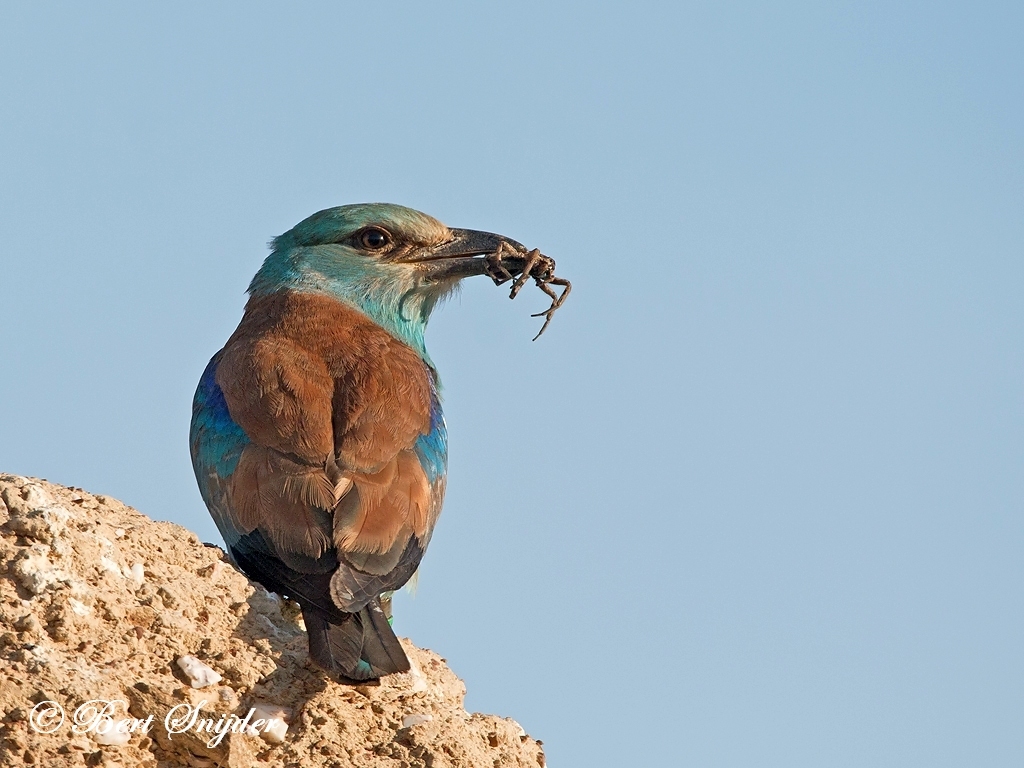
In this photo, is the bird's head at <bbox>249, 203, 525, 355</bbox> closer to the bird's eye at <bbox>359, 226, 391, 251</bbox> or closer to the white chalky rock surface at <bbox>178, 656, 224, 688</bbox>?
the bird's eye at <bbox>359, 226, 391, 251</bbox>

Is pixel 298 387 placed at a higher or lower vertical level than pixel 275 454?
higher

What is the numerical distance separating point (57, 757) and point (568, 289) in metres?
3.73

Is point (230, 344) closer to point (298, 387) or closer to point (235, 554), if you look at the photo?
point (298, 387)

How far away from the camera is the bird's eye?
689cm

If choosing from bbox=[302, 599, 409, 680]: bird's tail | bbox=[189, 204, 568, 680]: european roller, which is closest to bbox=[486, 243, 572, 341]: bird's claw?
bbox=[189, 204, 568, 680]: european roller

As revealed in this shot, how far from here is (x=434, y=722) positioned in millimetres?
4105

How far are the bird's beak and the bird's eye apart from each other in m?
0.13

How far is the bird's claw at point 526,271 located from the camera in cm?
672

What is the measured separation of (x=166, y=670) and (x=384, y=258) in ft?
10.7

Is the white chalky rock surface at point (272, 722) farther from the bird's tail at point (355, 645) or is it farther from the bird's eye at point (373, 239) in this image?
the bird's eye at point (373, 239)

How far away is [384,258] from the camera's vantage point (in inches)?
270

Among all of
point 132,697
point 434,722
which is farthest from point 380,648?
point 132,697

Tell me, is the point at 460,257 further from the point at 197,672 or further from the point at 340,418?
the point at 197,672

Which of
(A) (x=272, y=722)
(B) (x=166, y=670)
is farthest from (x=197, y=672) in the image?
(A) (x=272, y=722)
